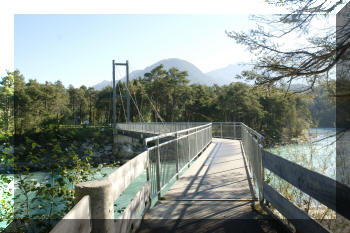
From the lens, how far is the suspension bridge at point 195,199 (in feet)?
6.18

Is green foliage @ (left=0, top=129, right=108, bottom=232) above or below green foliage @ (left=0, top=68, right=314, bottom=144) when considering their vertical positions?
below

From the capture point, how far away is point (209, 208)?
3904 mm

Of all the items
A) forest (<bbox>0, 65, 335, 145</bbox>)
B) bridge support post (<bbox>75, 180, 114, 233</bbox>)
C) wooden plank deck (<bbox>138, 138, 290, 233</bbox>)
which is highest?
forest (<bbox>0, 65, 335, 145</bbox>)

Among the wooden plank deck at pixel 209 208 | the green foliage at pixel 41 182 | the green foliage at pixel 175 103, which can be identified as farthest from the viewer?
the green foliage at pixel 175 103

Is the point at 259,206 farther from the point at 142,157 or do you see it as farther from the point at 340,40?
the point at 340,40

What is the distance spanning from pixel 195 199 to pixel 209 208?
50 centimetres

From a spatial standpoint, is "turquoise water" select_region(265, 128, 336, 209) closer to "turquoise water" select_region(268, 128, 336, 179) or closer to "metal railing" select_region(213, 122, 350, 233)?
"turquoise water" select_region(268, 128, 336, 179)

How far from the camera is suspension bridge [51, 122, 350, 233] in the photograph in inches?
74.2

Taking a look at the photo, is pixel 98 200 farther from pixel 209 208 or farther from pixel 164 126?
pixel 164 126

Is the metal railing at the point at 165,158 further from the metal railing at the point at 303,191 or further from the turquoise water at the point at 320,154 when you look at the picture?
the turquoise water at the point at 320,154

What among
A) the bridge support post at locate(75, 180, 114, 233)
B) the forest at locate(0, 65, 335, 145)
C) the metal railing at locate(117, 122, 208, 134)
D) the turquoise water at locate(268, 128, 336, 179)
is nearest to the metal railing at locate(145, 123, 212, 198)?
the bridge support post at locate(75, 180, 114, 233)

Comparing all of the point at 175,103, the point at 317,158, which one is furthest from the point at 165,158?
the point at 175,103

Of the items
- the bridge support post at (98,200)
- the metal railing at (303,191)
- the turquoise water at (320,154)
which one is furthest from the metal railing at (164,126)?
the bridge support post at (98,200)

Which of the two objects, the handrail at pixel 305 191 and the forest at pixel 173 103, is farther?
the forest at pixel 173 103
